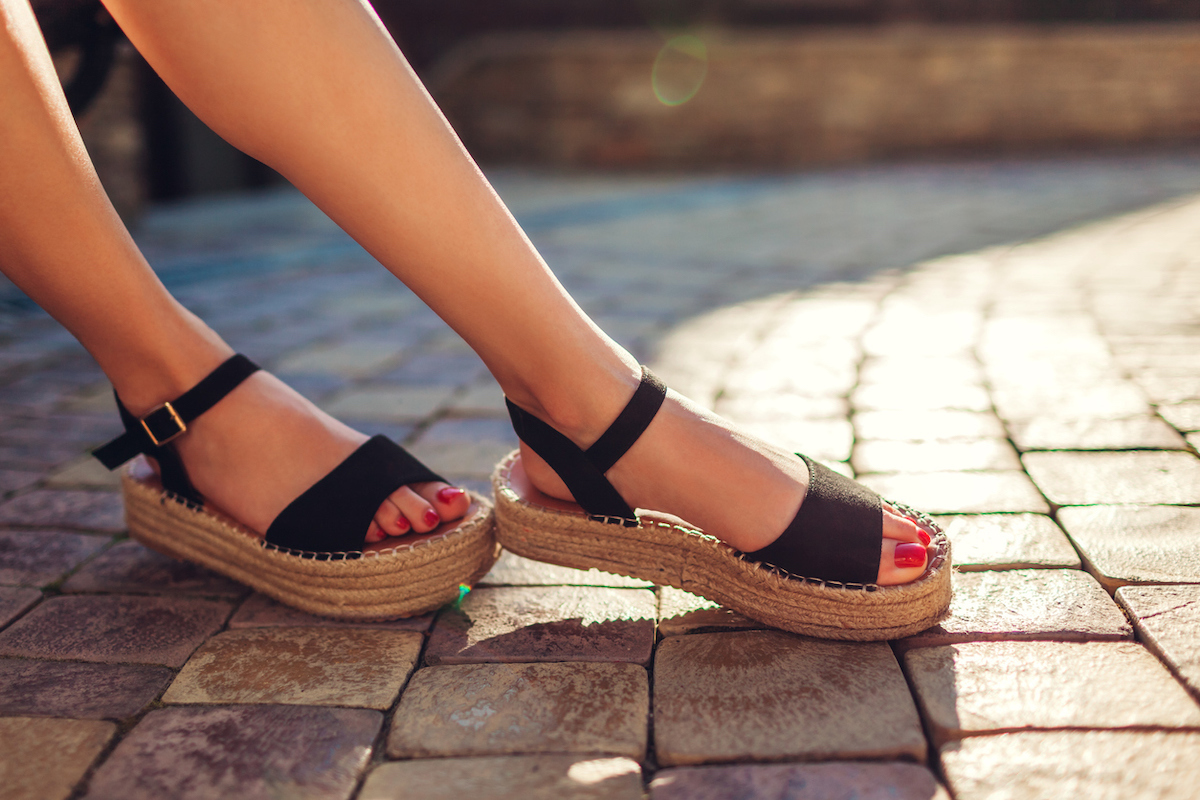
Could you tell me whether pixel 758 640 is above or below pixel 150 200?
below

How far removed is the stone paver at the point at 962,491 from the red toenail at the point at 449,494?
79 centimetres

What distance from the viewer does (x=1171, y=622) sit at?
106 cm

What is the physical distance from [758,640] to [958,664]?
0.24 m

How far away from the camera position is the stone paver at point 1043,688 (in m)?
0.90

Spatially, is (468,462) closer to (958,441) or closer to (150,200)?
(958,441)

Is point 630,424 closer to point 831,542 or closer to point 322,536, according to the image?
point 831,542

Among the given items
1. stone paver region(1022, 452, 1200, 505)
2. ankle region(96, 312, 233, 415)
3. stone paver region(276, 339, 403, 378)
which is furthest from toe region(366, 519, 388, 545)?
stone paver region(276, 339, 403, 378)

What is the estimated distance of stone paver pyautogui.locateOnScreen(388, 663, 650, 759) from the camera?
0.92 metres

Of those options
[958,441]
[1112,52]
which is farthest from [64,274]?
[1112,52]

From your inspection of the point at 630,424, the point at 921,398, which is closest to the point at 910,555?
the point at 630,424

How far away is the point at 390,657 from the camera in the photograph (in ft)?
3.59

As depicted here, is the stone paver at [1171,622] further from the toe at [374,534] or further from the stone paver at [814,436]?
the toe at [374,534]

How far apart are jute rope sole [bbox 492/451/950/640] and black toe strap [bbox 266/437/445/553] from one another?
0.56 ft

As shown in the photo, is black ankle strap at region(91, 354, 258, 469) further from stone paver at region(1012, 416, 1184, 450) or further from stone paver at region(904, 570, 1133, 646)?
stone paver at region(1012, 416, 1184, 450)
